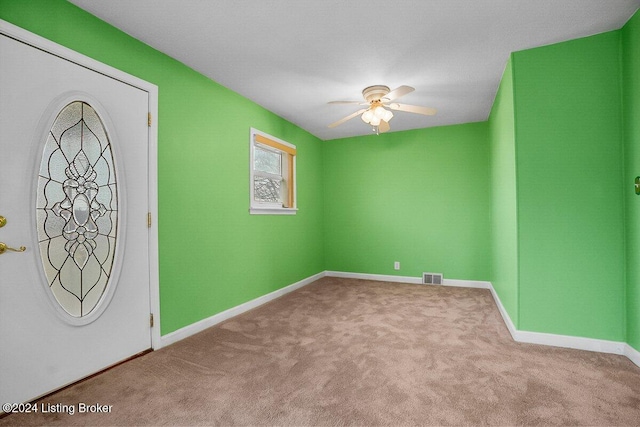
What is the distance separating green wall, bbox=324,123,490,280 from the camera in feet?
14.7

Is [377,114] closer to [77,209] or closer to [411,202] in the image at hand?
[411,202]

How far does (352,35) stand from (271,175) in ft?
7.44

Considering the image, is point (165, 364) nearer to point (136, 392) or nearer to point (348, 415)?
point (136, 392)

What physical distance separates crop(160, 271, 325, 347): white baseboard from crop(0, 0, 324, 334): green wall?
5 centimetres

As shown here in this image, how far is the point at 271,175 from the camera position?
13.8 feet

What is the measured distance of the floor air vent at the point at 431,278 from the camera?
4.66m

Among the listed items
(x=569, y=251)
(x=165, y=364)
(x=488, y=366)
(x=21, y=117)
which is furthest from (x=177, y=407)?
(x=569, y=251)

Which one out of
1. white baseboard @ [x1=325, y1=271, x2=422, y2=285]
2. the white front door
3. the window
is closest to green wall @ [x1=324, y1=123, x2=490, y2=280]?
white baseboard @ [x1=325, y1=271, x2=422, y2=285]

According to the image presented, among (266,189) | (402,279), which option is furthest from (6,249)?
(402,279)

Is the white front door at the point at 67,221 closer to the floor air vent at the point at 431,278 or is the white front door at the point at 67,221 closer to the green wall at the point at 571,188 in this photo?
the green wall at the point at 571,188

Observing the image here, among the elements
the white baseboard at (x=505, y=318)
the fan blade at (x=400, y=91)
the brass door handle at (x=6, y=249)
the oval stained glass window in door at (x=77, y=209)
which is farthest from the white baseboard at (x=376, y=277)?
the brass door handle at (x=6, y=249)

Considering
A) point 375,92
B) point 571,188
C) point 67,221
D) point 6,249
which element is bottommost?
point 6,249

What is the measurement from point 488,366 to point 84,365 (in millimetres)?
2741

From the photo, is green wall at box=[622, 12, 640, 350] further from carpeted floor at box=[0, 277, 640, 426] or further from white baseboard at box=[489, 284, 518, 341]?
white baseboard at box=[489, 284, 518, 341]
